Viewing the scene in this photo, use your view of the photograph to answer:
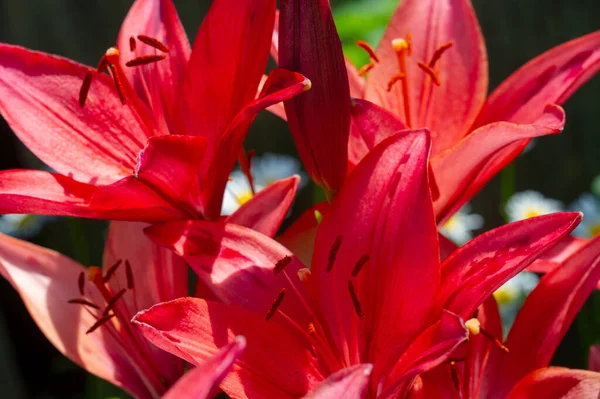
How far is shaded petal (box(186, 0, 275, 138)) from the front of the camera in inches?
16.9

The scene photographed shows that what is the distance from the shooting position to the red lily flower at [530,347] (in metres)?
0.41

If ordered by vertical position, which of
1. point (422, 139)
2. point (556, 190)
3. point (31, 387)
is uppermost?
point (422, 139)

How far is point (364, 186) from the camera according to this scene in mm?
414

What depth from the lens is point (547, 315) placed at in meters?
A: 0.43

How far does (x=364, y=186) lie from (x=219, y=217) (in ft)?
0.40

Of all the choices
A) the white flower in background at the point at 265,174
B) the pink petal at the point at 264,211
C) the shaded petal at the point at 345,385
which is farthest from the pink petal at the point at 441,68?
the white flower in background at the point at 265,174

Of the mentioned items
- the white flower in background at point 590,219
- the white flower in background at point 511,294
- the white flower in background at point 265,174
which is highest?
the white flower in background at point 265,174

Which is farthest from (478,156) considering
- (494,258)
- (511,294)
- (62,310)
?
(511,294)

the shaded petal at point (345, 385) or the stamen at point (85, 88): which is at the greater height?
the stamen at point (85, 88)

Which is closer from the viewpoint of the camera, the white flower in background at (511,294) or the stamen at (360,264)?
the stamen at (360,264)

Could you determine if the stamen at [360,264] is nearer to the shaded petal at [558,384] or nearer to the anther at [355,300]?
the anther at [355,300]

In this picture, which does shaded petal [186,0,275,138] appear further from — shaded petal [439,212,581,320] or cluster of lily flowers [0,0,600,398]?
shaded petal [439,212,581,320]

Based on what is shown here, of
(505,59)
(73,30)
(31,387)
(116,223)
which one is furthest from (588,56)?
(31,387)

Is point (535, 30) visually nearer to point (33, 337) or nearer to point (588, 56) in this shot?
point (588, 56)
